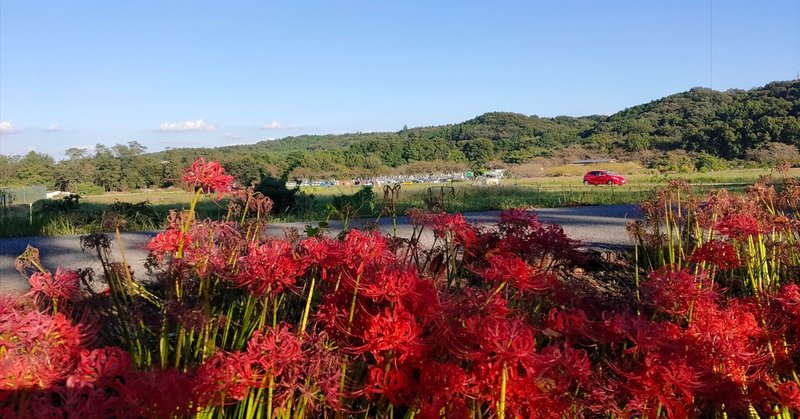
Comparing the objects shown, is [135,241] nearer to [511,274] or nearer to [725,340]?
[511,274]

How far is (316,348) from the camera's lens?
1.72 meters

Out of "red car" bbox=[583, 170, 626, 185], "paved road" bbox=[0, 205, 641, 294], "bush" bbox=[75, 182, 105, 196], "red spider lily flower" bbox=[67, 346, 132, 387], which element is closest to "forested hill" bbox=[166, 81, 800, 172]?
"bush" bbox=[75, 182, 105, 196]

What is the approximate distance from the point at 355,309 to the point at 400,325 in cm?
27

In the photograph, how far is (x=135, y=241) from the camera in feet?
35.0

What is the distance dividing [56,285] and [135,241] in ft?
30.7

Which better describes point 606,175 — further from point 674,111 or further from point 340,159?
point 674,111

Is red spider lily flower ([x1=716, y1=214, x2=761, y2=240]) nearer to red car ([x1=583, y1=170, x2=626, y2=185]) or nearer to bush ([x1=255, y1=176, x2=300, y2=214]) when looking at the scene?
bush ([x1=255, y1=176, x2=300, y2=214])

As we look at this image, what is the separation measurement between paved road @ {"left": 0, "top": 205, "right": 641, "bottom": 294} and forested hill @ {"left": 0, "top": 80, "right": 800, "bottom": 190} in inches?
1236

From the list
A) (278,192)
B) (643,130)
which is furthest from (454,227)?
(643,130)

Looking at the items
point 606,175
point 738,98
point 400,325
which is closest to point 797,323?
point 400,325

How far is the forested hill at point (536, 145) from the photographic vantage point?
63.9 metres

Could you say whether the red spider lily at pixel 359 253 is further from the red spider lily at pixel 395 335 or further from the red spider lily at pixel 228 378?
the red spider lily at pixel 228 378

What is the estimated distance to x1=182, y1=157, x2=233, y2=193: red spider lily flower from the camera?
205 centimetres

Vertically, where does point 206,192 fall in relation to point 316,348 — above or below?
above
